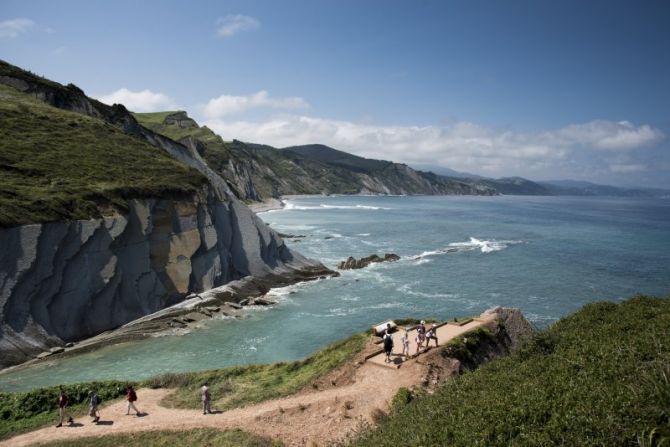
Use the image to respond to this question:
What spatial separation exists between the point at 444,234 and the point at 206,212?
238 ft

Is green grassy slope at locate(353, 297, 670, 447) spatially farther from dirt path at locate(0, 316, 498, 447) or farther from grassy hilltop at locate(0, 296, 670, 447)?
dirt path at locate(0, 316, 498, 447)

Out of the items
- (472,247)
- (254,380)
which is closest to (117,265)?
(254,380)

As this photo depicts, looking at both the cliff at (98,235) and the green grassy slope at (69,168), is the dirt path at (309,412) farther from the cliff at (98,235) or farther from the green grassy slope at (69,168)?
the green grassy slope at (69,168)

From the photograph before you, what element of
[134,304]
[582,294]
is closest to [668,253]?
[582,294]

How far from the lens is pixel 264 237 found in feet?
198

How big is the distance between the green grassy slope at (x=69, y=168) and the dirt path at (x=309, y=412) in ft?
73.0

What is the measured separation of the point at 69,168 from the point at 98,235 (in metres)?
12.6

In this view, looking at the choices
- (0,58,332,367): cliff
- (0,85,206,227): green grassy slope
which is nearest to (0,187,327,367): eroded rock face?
(0,58,332,367): cliff

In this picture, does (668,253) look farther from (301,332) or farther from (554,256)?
(301,332)

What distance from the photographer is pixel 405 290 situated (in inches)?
2226

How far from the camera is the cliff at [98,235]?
36.0 m

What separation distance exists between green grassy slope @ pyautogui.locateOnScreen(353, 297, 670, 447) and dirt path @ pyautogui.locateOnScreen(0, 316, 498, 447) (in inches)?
99.1

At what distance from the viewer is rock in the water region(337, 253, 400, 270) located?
229 ft

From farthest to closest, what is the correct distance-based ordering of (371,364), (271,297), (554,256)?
(554,256)
(271,297)
(371,364)
